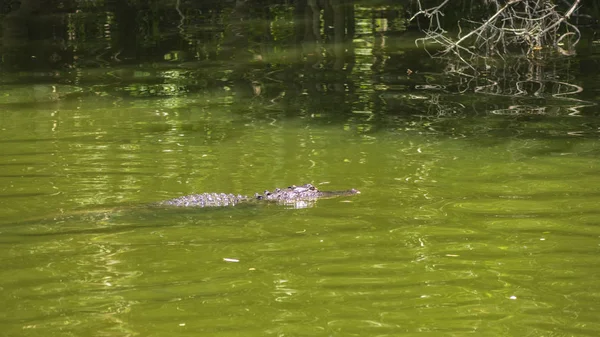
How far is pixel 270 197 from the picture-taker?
7762mm

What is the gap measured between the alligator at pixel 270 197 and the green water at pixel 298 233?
0.34 ft

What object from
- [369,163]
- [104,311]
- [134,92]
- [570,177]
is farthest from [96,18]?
[104,311]

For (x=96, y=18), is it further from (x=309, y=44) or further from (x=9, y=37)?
(x=309, y=44)

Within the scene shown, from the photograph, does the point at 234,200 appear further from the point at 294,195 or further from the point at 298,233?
the point at 298,233

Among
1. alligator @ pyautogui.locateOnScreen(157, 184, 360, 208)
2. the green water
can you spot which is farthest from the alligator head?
the green water

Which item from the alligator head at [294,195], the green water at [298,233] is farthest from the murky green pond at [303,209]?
the alligator head at [294,195]

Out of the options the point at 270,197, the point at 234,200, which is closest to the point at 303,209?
the point at 270,197

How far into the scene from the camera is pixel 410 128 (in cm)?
1055

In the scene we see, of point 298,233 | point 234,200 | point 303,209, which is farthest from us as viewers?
point 234,200

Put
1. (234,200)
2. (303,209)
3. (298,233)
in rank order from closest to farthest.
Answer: (298,233), (303,209), (234,200)

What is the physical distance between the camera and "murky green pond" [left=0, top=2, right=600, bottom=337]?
533 cm

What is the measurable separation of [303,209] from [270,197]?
1.21ft

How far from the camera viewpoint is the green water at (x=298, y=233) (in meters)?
5.26

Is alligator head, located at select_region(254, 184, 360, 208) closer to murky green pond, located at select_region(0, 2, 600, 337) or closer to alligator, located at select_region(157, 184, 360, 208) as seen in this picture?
alligator, located at select_region(157, 184, 360, 208)
